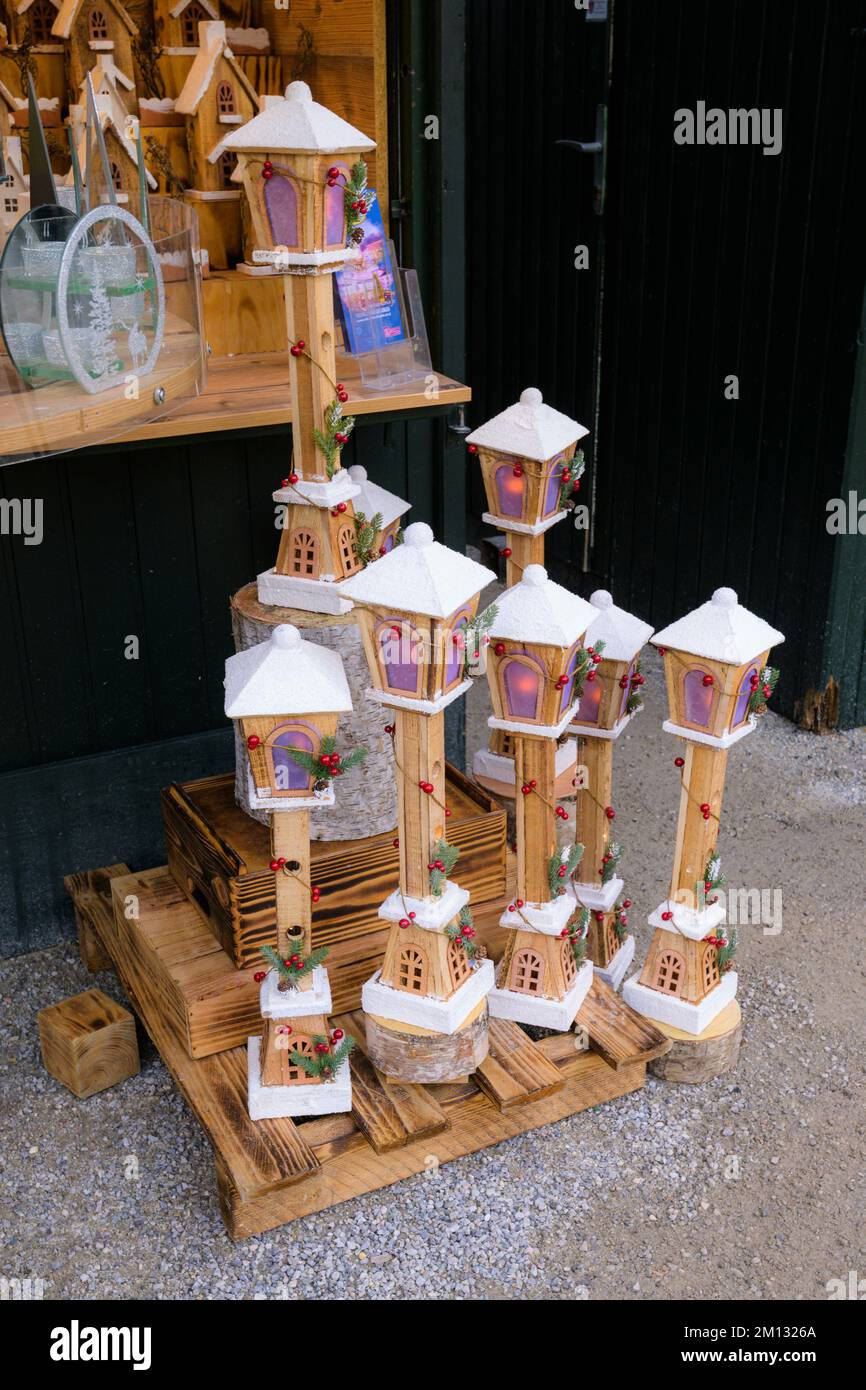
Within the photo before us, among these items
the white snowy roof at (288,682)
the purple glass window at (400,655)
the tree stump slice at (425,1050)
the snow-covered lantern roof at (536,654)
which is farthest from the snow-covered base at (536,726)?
the tree stump slice at (425,1050)

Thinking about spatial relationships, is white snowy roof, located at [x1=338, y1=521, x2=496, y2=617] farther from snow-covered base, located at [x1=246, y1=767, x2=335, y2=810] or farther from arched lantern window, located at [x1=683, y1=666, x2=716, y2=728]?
arched lantern window, located at [x1=683, y1=666, x2=716, y2=728]

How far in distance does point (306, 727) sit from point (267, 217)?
3.37 feet

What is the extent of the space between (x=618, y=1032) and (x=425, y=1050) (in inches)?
18.2

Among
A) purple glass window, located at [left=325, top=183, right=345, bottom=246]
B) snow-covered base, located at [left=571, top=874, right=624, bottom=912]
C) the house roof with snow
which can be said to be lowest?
snow-covered base, located at [left=571, top=874, right=624, bottom=912]

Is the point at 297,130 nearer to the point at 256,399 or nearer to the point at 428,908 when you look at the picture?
the point at 256,399

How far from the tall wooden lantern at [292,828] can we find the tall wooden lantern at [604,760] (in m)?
0.62

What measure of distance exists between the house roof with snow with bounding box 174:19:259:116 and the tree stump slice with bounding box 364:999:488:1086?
85.5 inches

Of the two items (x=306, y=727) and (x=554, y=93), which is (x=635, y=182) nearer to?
(x=554, y=93)

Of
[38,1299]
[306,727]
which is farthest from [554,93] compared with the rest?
[38,1299]

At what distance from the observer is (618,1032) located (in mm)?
2941

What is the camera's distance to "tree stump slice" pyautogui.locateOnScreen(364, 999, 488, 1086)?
2.72 metres

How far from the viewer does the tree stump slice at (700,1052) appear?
2988 millimetres

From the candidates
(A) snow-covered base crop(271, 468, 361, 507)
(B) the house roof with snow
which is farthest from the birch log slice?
(B) the house roof with snow

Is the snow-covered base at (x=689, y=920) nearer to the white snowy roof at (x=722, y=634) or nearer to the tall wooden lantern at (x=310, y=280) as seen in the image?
the white snowy roof at (x=722, y=634)
